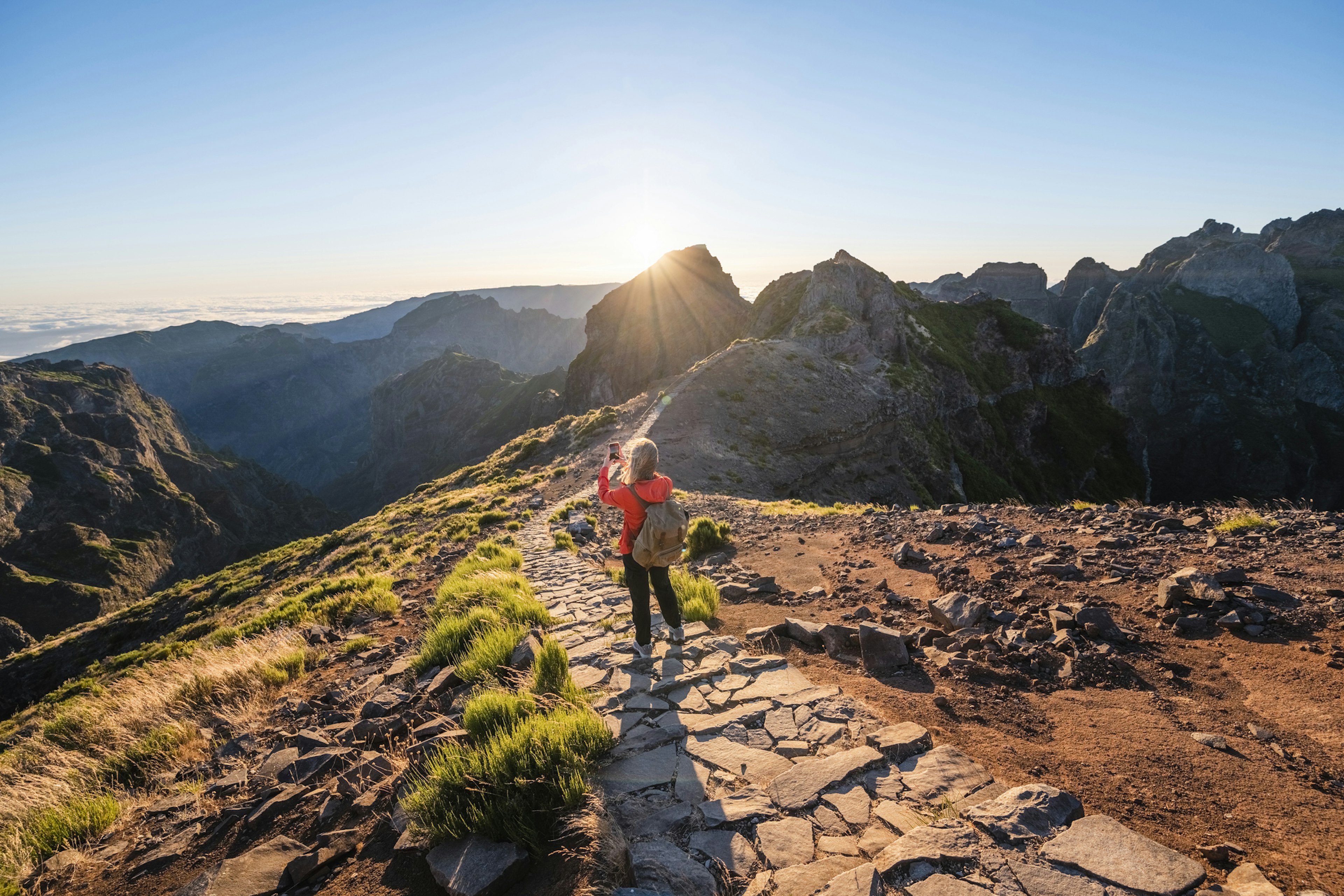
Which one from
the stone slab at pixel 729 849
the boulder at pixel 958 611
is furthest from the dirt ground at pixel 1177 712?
the stone slab at pixel 729 849

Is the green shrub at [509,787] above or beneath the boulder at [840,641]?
above

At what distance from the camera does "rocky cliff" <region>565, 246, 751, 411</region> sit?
372 ft

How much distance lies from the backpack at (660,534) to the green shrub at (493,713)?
6.82 feet

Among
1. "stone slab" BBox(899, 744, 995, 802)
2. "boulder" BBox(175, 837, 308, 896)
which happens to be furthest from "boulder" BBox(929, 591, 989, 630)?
"boulder" BBox(175, 837, 308, 896)

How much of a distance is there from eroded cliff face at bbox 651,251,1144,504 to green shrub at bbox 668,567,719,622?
18097mm

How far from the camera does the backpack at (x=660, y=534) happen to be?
256 inches

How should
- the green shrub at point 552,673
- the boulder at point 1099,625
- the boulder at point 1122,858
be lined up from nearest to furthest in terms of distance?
the boulder at point 1122,858 < the green shrub at point 552,673 < the boulder at point 1099,625

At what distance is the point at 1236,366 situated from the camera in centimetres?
13012

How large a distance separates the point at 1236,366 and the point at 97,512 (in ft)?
909

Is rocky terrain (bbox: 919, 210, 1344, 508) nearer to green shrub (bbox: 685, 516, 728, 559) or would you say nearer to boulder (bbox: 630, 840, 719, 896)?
green shrub (bbox: 685, 516, 728, 559)

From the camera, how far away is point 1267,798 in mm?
3639

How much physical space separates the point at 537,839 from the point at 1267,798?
15.4ft

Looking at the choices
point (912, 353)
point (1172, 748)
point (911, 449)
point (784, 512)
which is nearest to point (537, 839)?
point (1172, 748)

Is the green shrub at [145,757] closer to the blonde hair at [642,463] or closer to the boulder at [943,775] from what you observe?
the blonde hair at [642,463]
